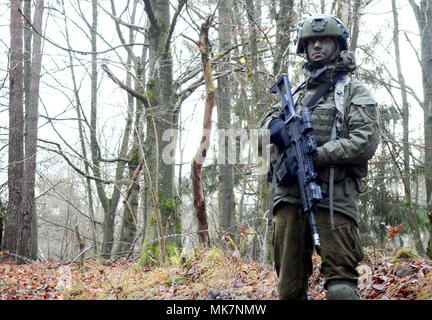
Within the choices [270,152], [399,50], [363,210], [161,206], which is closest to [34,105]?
[161,206]

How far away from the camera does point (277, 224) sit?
10.9 ft

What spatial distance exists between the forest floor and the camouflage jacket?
1282 millimetres

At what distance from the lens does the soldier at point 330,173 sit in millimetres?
3013

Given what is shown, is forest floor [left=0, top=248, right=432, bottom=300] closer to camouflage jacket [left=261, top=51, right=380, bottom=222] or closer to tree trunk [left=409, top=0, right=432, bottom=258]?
camouflage jacket [left=261, top=51, right=380, bottom=222]

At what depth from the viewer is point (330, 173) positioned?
3115 millimetres

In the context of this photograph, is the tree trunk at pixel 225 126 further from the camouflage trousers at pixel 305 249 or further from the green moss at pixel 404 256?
the camouflage trousers at pixel 305 249

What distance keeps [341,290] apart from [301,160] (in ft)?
2.98

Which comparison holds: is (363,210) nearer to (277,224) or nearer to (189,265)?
(189,265)

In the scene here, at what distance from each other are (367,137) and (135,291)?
3182 mm

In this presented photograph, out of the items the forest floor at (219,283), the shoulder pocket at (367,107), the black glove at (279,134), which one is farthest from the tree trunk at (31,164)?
the shoulder pocket at (367,107)

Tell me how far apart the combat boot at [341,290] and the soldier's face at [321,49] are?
166cm

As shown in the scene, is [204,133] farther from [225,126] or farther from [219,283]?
[225,126]

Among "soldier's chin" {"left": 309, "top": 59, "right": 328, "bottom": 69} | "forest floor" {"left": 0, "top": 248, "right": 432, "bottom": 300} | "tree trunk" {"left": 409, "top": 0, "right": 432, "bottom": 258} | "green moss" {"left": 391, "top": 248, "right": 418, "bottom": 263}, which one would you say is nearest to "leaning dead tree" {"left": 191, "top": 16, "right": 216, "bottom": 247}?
"forest floor" {"left": 0, "top": 248, "right": 432, "bottom": 300}

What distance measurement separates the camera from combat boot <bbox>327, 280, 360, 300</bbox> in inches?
114
